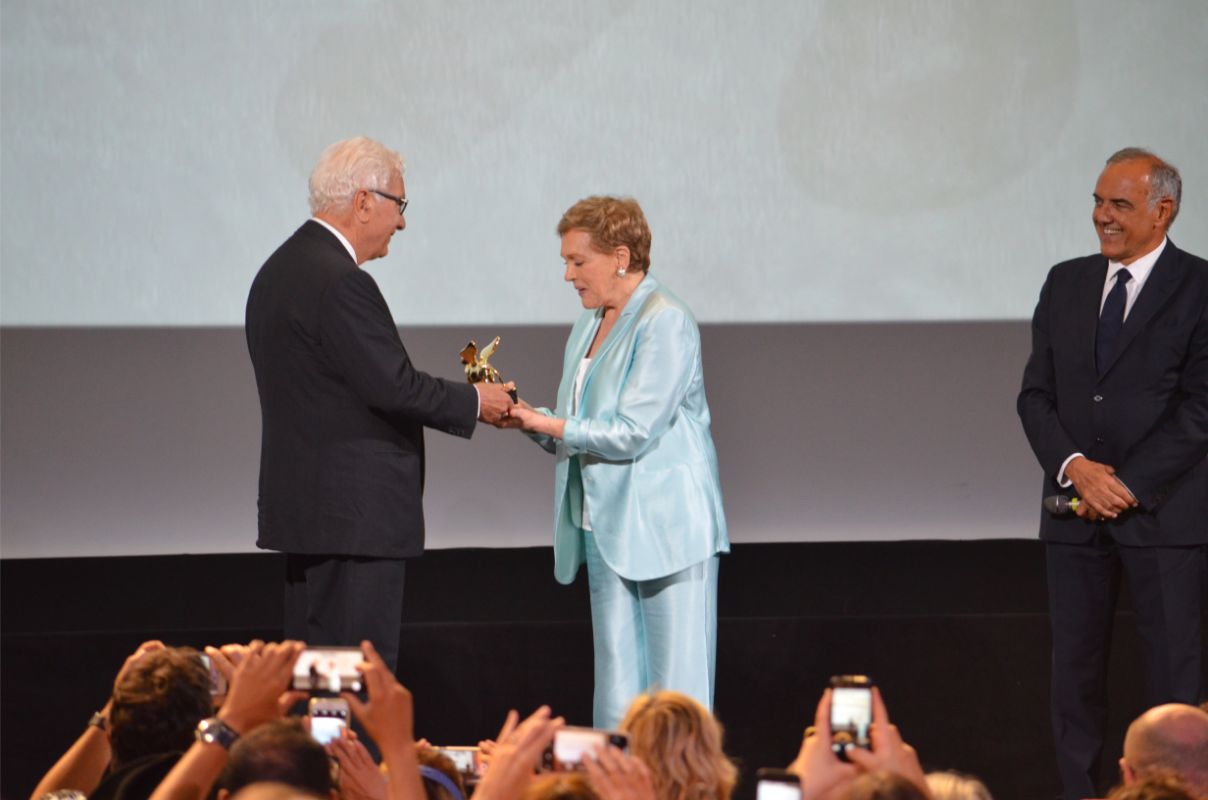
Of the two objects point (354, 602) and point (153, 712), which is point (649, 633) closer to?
point (354, 602)

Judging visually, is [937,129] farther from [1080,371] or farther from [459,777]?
[459,777]

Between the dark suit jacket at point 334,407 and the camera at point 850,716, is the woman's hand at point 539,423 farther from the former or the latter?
the camera at point 850,716

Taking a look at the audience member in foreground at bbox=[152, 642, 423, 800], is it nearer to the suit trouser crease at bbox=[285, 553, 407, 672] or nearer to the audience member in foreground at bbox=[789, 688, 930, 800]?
the audience member in foreground at bbox=[789, 688, 930, 800]

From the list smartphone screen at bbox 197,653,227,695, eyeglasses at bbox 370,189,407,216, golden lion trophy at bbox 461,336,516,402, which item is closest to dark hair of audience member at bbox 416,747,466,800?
smartphone screen at bbox 197,653,227,695

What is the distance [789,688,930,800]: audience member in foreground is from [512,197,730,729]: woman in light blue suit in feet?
4.54

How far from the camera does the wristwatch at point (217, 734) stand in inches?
68.3

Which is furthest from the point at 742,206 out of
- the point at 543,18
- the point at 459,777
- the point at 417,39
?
the point at 459,777

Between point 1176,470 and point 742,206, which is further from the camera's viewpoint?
point 742,206

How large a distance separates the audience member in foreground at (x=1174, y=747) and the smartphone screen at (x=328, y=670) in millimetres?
1058

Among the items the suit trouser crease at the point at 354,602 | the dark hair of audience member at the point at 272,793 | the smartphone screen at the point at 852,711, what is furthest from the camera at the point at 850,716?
the suit trouser crease at the point at 354,602

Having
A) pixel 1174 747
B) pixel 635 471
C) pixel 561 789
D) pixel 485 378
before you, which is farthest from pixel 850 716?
pixel 485 378

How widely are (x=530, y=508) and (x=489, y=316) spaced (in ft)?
2.90

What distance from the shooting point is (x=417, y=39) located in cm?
420

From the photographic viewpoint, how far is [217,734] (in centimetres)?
174
